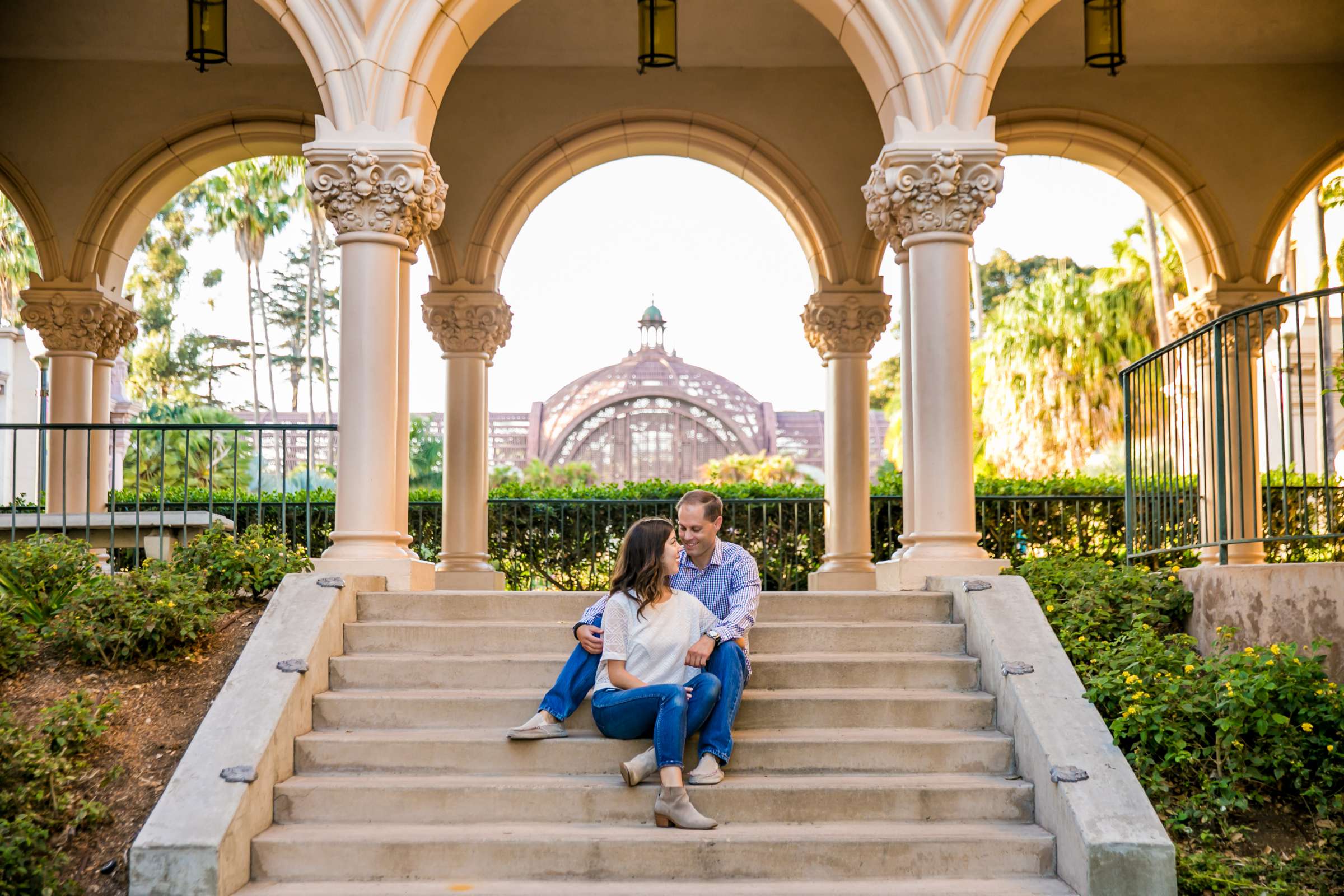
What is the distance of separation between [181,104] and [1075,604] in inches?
383

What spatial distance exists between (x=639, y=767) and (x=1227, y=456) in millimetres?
8208

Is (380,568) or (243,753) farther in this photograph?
(380,568)

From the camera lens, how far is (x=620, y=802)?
562cm

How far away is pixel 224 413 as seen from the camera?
107 feet

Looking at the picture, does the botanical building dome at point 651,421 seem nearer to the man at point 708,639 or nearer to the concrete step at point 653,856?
the man at point 708,639

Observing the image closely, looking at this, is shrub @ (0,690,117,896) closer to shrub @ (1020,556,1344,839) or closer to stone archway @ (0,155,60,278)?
shrub @ (1020,556,1344,839)

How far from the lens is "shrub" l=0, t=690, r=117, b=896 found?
4.96 metres

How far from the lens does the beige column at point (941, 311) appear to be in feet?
27.1

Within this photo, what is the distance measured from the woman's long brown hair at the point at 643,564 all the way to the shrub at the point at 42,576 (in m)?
3.33

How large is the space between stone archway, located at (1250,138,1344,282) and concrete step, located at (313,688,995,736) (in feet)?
25.7

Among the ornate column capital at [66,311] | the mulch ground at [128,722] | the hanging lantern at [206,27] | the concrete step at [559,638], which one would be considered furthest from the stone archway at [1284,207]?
the ornate column capital at [66,311]

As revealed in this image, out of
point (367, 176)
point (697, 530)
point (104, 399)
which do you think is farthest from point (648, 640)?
point (104, 399)

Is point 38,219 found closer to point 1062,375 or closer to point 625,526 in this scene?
point 625,526

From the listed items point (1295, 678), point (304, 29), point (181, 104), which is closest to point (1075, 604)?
point (1295, 678)
